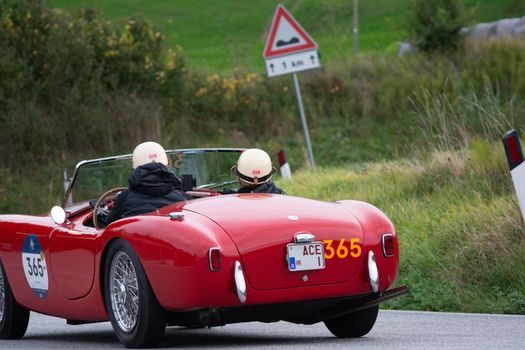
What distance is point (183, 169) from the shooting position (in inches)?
393

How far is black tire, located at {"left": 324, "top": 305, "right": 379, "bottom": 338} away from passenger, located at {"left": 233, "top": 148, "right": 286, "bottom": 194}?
988 mm

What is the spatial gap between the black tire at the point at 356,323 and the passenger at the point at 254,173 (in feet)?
3.24

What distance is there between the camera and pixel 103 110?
26734 millimetres

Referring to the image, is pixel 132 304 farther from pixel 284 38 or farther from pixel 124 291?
pixel 284 38

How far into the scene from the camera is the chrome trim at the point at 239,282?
7785 millimetres

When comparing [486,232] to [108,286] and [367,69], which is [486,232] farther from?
[367,69]

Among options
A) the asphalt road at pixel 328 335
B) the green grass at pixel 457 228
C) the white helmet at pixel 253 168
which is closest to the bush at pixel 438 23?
the green grass at pixel 457 228

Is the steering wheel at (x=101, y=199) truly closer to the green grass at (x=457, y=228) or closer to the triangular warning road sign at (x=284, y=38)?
the green grass at (x=457, y=228)

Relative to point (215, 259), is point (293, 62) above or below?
above

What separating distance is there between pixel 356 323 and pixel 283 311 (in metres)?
0.85

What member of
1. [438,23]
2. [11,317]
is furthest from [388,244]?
[438,23]

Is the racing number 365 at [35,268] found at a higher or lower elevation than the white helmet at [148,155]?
lower

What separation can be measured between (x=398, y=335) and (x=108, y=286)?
1.89 meters

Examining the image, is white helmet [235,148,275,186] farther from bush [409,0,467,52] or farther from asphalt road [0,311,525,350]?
bush [409,0,467,52]
